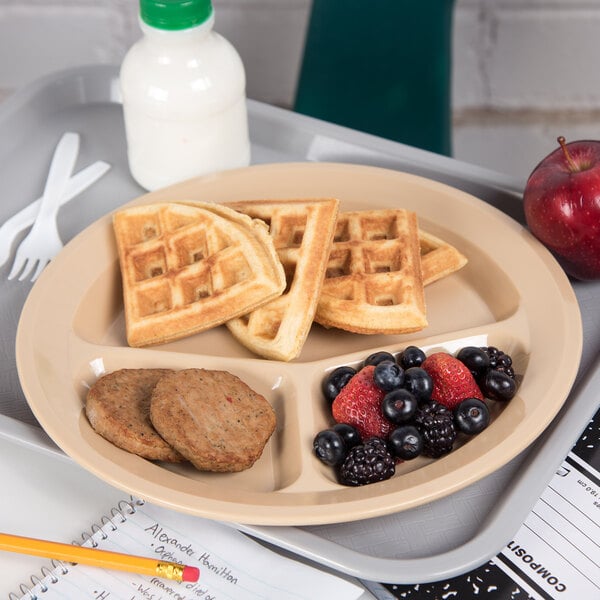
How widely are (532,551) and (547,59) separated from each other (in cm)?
188

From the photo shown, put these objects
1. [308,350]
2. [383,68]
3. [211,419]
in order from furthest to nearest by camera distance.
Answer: [383,68] → [308,350] → [211,419]

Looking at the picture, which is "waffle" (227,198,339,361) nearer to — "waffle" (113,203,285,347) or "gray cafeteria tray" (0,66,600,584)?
"waffle" (113,203,285,347)

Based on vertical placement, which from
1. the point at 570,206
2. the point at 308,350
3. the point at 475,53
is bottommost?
the point at 475,53

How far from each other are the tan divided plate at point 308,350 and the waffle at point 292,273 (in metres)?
0.03

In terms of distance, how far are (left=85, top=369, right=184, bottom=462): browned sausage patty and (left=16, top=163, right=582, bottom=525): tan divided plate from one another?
0.05ft

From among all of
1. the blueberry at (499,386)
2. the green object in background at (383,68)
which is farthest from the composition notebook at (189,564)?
the green object in background at (383,68)

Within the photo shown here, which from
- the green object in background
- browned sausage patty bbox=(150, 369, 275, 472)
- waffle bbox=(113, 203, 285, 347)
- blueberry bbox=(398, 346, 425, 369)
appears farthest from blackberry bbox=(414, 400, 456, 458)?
the green object in background

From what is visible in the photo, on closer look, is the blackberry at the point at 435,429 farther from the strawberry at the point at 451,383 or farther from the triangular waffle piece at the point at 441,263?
the triangular waffle piece at the point at 441,263

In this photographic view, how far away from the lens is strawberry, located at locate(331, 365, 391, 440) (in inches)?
50.1

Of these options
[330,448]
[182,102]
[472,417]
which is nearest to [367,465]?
[330,448]

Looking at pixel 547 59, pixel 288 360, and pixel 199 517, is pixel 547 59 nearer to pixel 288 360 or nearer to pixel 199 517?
pixel 288 360

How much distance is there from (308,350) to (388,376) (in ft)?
0.71

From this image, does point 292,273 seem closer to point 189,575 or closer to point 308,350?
point 308,350

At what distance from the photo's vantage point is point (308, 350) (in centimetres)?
145
